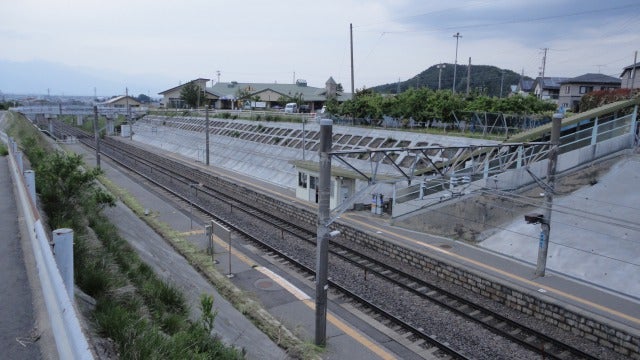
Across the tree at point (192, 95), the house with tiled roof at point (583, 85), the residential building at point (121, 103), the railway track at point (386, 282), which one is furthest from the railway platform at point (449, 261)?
the residential building at point (121, 103)

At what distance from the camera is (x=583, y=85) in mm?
46844

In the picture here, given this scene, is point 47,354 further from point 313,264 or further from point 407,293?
point 313,264

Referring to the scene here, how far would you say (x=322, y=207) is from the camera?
940 centimetres

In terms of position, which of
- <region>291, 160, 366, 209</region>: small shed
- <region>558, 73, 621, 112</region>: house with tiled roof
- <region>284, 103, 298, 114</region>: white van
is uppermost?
<region>558, 73, 621, 112</region>: house with tiled roof

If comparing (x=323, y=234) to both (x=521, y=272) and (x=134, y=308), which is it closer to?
(x=134, y=308)

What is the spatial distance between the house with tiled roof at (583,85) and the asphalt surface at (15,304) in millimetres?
49660

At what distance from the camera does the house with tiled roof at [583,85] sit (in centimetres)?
4666

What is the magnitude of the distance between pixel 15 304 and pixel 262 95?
244 feet

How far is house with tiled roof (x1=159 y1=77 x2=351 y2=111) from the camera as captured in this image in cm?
7013

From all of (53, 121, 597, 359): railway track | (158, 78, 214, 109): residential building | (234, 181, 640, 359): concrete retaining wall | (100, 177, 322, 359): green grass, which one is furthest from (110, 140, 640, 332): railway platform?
(158, 78, 214, 109): residential building

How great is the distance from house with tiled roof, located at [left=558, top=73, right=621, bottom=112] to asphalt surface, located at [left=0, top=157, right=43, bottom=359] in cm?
4966

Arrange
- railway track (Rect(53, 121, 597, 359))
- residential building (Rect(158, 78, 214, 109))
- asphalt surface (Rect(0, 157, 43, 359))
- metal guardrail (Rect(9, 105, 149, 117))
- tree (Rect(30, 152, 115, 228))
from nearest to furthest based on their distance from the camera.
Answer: asphalt surface (Rect(0, 157, 43, 359)) → railway track (Rect(53, 121, 597, 359)) → tree (Rect(30, 152, 115, 228)) → metal guardrail (Rect(9, 105, 149, 117)) → residential building (Rect(158, 78, 214, 109))

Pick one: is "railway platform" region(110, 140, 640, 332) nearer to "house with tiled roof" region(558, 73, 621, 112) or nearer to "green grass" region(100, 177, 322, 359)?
"green grass" region(100, 177, 322, 359)

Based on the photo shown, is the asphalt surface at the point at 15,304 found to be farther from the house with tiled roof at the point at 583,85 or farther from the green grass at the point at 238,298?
the house with tiled roof at the point at 583,85
